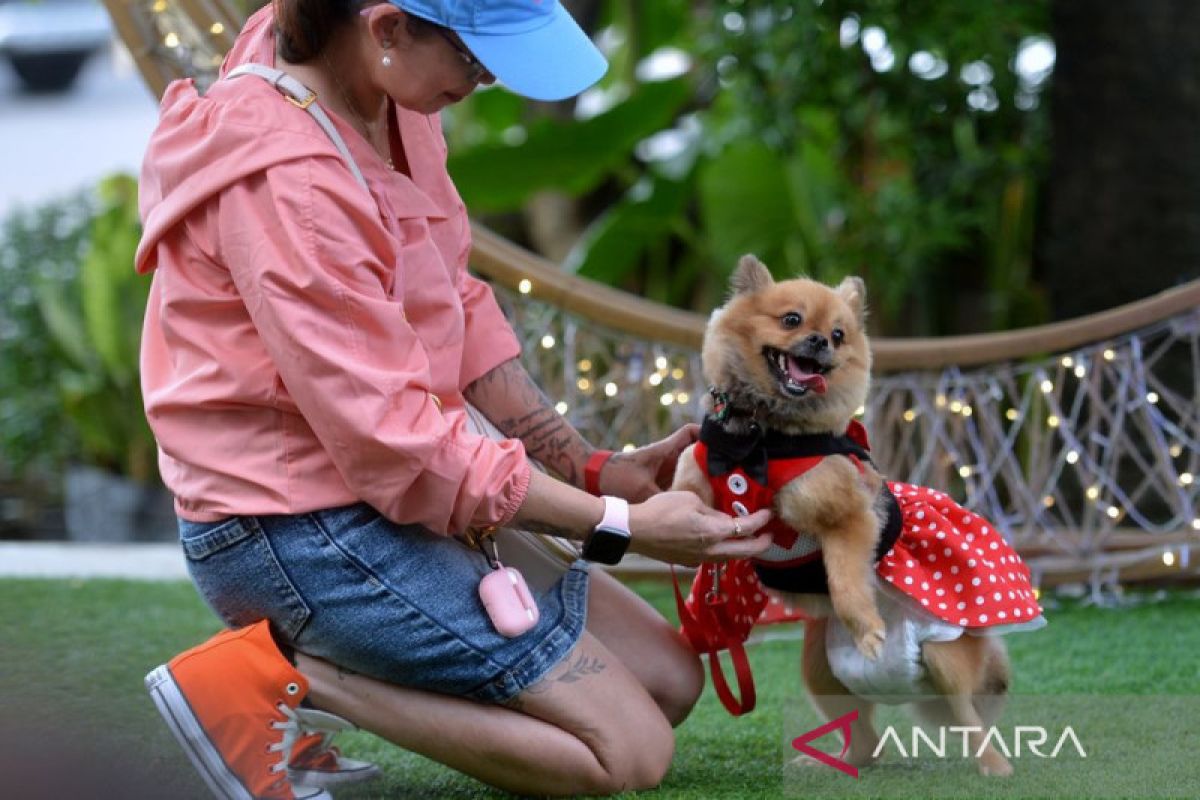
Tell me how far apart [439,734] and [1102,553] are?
79.5 inches

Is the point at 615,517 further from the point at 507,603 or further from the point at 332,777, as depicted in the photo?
the point at 332,777

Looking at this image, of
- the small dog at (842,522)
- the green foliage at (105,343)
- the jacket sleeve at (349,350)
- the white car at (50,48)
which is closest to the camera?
the jacket sleeve at (349,350)

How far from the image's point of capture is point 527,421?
243 cm

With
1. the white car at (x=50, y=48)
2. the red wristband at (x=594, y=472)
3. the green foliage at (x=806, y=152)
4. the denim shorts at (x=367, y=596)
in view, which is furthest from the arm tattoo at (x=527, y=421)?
the white car at (x=50, y=48)

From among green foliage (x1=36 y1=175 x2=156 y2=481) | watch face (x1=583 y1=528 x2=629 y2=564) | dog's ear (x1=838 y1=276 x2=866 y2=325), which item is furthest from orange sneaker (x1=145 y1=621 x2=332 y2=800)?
green foliage (x1=36 y1=175 x2=156 y2=481)

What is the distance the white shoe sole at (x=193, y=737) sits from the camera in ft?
Result: 6.55

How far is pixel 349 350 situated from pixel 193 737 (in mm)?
536

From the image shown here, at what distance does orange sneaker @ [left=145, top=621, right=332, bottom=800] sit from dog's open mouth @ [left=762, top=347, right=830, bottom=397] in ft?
2.55

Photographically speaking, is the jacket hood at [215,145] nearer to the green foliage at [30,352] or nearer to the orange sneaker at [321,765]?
the orange sneaker at [321,765]

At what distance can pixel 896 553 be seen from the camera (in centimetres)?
222

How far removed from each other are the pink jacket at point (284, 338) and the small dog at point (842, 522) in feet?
1.24

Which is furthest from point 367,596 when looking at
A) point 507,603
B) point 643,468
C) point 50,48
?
point 50,48

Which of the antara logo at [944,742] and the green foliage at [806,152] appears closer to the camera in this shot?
the antara logo at [944,742]

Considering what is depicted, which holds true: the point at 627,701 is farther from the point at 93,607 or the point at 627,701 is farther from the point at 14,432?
the point at 14,432
